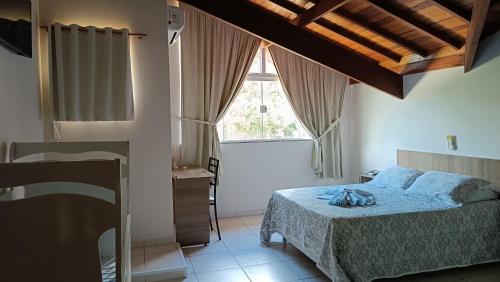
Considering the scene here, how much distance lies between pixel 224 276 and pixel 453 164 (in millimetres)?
2670

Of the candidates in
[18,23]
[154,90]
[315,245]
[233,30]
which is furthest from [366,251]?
[233,30]

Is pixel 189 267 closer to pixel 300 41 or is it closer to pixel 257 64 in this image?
pixel 300 41

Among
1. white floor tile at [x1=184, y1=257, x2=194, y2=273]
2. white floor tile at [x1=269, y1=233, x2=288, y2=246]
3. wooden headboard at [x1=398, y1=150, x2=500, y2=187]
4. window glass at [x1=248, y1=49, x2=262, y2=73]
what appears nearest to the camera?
white floor tile at [x1=184, y1=257, x2=194, y2=273]

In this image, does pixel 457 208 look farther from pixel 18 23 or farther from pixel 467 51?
pixel 18 23

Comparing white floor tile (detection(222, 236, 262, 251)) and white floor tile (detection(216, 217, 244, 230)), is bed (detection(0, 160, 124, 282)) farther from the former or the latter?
white floor tile (detection(216, 217, 244, 230))

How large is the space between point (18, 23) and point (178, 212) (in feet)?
7.87

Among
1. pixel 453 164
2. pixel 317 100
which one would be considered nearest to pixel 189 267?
pixel 453 164

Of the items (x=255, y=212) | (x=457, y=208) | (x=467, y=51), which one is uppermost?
(x=467, y=51)

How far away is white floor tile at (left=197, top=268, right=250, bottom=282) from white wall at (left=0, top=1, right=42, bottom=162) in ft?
5.81

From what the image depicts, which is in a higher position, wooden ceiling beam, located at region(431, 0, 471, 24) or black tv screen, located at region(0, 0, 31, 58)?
wooden ceiling beam, located at region(431, 0, 471, 24)

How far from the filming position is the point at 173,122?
4758 millimetres

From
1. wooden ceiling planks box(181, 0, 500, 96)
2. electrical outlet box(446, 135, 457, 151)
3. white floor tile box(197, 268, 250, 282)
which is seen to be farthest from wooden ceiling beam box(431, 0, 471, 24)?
white floor tile box(197, 268, 250, 282)

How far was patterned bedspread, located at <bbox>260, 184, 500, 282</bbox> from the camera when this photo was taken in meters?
2.93

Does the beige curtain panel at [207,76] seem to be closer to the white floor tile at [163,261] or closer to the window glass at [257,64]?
the window glass at [257,64]
